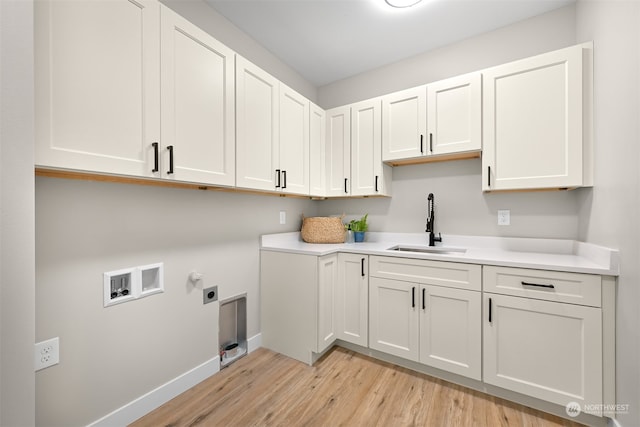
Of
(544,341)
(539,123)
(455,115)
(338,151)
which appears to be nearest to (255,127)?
(338,151)

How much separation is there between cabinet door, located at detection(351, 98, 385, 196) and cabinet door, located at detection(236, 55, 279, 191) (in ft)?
2.68

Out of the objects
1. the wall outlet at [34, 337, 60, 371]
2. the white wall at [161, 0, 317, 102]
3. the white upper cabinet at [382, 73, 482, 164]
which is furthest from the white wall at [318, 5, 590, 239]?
the wall outlet at [34, 337, 60, 371]

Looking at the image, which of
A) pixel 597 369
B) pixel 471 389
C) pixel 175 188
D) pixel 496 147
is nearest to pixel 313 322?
pixel 471 389

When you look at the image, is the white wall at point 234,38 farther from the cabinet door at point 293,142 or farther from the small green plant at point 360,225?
the small green plant at point 360,225

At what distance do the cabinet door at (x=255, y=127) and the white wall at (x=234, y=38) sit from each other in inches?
18.7

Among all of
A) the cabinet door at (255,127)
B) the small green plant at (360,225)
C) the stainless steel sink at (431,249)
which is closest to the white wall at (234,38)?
the cabinet door at (255,127)

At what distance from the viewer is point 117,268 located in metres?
1.44


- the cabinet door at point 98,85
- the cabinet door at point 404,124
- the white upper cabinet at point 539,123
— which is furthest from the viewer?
the cabinet door at point 404,124

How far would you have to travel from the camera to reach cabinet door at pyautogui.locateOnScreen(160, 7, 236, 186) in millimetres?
1363

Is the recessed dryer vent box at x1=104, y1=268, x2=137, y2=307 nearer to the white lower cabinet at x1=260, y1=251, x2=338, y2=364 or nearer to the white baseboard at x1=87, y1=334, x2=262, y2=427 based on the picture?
the white baseboard at x1=87, y1=334, x2=262, y2=427

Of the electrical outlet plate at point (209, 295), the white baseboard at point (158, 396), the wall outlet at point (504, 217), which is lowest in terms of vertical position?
the white baseboard at point (158, 396)

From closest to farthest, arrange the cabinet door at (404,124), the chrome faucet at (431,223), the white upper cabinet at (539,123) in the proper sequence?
the white upper cabinet at (539,123)
the cabinet door at (404,124)
the chrome faucet at (431,223)

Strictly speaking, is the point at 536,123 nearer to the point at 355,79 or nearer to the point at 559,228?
the point at 559,228

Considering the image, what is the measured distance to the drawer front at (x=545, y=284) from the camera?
4.68ft
